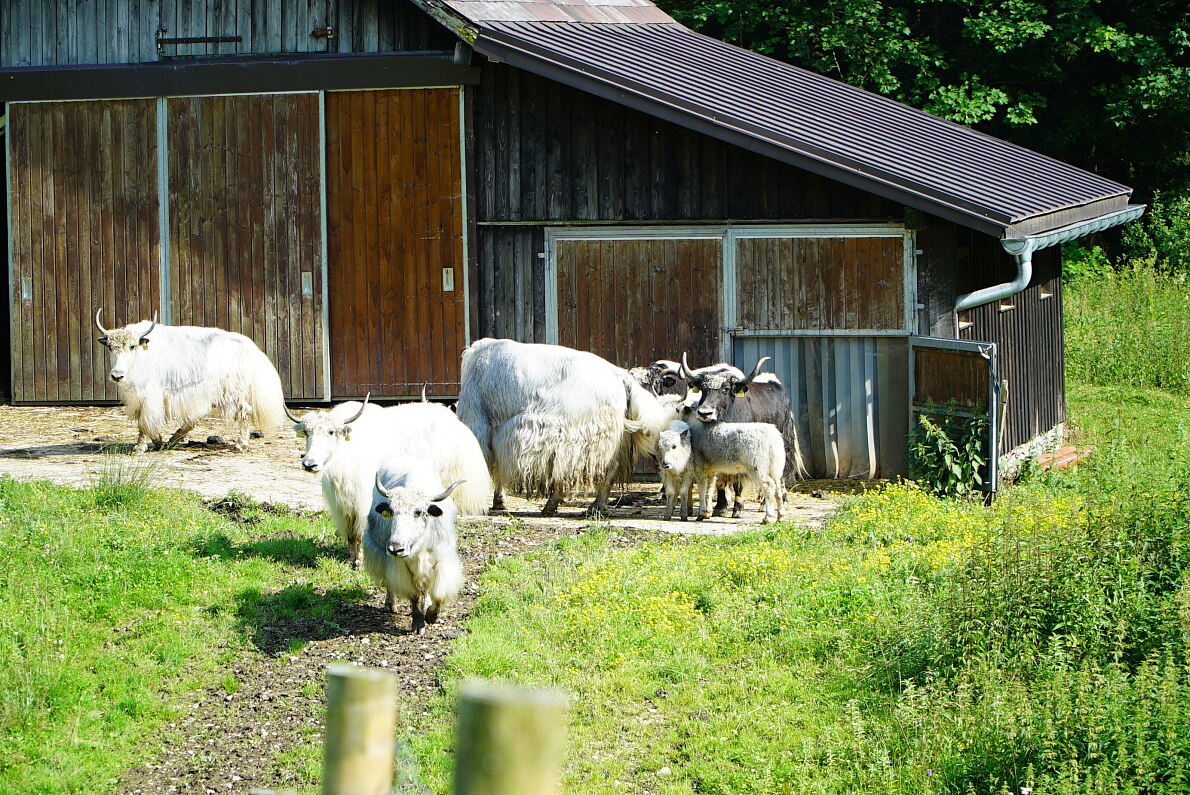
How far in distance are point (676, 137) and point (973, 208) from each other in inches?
124

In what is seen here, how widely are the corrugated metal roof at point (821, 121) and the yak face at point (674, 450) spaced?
10.3 ft

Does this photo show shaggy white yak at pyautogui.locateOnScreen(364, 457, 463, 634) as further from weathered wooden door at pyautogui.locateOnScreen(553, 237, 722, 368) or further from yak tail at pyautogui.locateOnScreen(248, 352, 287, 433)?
yak tail at pyautogui.locateOnScreen(248, 352, 287, 433)

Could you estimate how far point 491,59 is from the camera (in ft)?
46.1

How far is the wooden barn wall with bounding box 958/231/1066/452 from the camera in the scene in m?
14.0

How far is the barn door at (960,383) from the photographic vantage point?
11.9m

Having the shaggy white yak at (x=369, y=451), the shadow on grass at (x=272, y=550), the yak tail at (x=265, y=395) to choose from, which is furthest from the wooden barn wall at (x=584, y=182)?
the shadow on grass at (x=272, y=550)

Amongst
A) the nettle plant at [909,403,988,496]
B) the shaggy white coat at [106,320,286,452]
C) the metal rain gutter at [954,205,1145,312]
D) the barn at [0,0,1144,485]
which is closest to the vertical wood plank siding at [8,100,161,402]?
the barn at [0,0,1144,485]

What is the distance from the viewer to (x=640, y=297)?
14.2m

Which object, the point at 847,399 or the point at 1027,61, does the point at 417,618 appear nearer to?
the point at 847,399

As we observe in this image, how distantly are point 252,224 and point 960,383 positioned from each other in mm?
7981

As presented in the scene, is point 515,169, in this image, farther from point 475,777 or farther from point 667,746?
point 475,777

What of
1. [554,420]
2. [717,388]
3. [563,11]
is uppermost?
[563,11]

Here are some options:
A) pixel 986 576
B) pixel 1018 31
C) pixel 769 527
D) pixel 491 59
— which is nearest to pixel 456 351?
pixel 491 59

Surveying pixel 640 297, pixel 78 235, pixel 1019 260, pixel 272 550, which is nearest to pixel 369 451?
pixel 272 550
